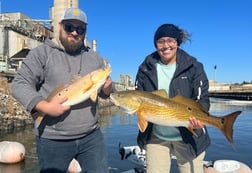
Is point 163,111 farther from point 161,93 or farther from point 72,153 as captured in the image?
point 72,153

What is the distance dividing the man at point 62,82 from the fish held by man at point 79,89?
0.31 ft

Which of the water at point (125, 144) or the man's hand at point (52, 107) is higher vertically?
the man's hand at point (52, 107)

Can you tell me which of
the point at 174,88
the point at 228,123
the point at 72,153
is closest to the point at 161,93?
the point at 174,88

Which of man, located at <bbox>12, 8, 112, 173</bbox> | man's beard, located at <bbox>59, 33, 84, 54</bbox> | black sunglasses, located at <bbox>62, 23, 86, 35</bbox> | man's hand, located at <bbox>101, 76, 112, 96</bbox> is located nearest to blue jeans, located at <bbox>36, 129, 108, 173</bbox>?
man, located at <bbox>12, 8, 112, 173</bbox>

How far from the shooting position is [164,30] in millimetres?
4527

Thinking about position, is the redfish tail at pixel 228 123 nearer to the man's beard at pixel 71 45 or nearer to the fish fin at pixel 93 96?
the fish fin at pixel 93 96

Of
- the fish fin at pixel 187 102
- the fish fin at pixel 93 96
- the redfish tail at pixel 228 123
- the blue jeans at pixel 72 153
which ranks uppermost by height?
the fish fin at pixel 93 96

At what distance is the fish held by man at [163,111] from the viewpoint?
4188mm

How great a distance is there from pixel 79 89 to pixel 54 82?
1.31 ft

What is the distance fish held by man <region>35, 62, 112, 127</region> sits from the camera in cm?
359

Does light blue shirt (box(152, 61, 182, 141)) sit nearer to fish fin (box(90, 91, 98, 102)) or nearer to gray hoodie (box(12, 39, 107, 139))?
gray hoodie (box(12, 39, 107, 139))

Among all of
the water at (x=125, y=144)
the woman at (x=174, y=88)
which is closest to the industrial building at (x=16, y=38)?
the water at (x=125, y=144)

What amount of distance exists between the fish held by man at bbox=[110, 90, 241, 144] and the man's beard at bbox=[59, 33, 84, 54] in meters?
0.69

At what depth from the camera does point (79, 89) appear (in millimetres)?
3611
